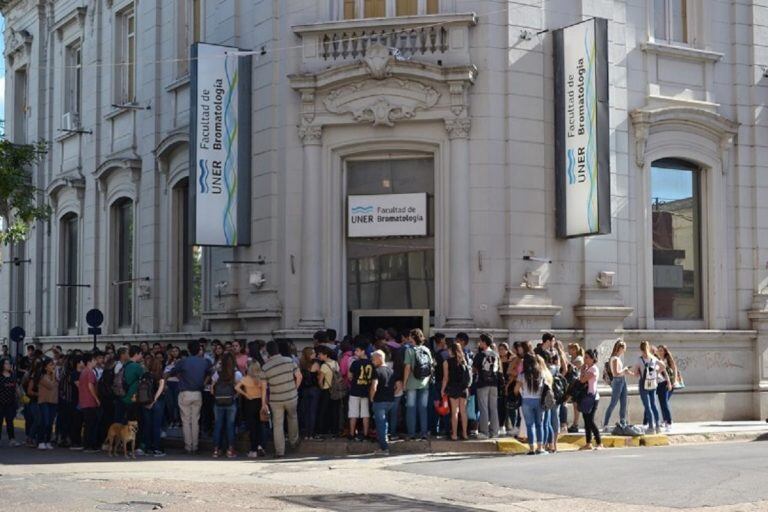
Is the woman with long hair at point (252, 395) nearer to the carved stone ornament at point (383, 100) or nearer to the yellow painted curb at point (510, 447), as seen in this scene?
the yellow painted curb at point (510, 447)

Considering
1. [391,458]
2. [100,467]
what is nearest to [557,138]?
[391,458]

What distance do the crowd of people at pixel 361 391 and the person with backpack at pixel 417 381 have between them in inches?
0.6

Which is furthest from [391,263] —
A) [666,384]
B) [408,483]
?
[408,483]

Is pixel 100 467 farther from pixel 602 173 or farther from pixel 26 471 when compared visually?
pixel 602 173

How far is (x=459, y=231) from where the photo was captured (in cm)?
2230

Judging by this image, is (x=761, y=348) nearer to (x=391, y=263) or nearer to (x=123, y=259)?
(x=391, y=263)

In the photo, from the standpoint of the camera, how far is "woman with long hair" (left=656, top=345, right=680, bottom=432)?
21766 mm

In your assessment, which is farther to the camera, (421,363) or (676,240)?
(676,240)

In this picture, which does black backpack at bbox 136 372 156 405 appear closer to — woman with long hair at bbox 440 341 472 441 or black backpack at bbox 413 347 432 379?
black backpack at bbox 413 347 432 379

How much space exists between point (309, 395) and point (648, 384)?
5755 mm

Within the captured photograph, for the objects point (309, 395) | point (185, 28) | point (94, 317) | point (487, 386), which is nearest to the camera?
point (487, 386)

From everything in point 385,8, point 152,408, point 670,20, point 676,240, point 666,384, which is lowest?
point 152,408

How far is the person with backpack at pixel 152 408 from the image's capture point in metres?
19.5

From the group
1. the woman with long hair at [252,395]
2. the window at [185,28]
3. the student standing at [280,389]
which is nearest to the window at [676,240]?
the student standing at [280,389]
